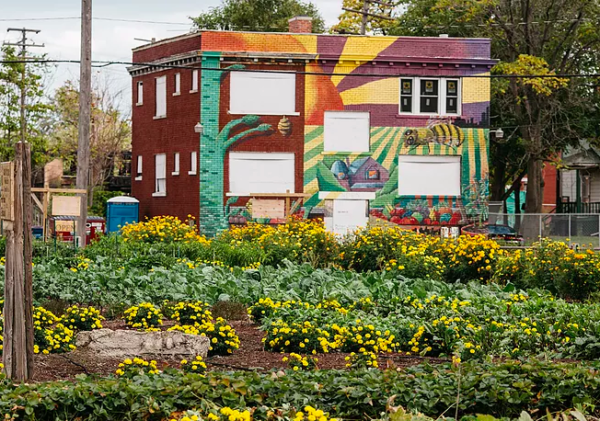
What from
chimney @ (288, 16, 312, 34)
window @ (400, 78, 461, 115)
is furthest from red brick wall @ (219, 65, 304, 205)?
window @ (400, 78, 461, 115)

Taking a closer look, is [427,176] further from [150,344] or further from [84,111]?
[150,344]

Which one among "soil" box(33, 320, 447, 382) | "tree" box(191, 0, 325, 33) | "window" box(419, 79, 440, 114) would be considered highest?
"tree" box(191, 0, 325, 33)

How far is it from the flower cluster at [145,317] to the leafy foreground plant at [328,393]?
429cm

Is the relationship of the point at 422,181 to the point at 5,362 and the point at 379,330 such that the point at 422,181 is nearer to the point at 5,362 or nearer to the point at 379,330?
the point at 379,330

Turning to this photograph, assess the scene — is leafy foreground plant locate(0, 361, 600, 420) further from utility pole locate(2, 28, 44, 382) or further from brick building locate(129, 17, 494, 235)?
brick building locate(129, 17, 494, 235)

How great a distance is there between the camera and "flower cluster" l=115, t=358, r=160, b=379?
804 cm

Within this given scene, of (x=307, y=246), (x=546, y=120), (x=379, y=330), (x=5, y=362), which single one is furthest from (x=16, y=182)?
(x=546, y=120)

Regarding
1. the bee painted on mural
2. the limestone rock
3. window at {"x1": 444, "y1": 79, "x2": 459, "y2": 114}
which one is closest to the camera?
the limestone rock

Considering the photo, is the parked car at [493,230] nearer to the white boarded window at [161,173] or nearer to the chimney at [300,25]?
the chimney at [300,25]

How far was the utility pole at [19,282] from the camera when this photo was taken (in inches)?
328

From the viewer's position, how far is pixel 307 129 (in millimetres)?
38812

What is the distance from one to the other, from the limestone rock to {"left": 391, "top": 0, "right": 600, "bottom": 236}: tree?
32.3m

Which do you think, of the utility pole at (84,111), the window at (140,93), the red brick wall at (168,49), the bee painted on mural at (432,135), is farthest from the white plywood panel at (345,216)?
the utility pole at (84,111)

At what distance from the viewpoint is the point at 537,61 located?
4056cm
